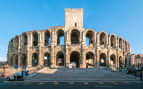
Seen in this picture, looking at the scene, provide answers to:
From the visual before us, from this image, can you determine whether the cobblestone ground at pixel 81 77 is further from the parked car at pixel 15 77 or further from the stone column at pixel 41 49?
the stone column at pixel 41 49

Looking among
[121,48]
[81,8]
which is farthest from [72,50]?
[121,48]

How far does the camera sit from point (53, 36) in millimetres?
37781

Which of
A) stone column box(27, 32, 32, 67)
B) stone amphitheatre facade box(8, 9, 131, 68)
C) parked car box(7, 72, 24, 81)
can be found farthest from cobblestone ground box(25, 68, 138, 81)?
stone column box(27, 32, 32, 67)

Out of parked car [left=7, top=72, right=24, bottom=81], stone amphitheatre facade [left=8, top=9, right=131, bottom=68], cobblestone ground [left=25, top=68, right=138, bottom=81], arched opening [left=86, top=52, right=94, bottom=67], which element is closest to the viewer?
parked car [left=7, top=72, right=24, bottom=81]

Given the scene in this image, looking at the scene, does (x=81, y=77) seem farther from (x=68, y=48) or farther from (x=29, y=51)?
(x=29, y=51)

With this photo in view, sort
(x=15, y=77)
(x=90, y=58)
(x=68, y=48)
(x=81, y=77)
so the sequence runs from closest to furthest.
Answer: (x=15, y=77), (x=81, y=77), (x=68, y=48), (x=90, y=58)

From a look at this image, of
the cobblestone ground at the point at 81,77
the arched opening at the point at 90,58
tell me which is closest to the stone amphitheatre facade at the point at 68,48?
the arched opening at the point at 90,58

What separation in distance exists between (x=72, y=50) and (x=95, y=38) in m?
8.30

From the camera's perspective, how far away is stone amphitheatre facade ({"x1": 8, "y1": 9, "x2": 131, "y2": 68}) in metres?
36.8

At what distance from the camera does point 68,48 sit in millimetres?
36562

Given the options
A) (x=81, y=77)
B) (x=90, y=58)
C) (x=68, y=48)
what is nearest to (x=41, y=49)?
(x=68, y=48)

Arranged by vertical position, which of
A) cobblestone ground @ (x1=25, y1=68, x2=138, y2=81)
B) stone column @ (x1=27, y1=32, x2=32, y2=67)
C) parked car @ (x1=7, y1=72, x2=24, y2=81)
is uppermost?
stone column @ (x1=27, y1=32, x2=32, y2=67)

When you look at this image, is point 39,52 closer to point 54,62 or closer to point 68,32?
point 54,62

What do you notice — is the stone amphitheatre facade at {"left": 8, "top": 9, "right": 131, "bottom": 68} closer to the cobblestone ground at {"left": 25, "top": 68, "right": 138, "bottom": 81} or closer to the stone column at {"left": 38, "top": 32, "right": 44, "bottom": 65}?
the stone column at {"left": 38, "top": 32, "right": 44, "bottom": 65}
